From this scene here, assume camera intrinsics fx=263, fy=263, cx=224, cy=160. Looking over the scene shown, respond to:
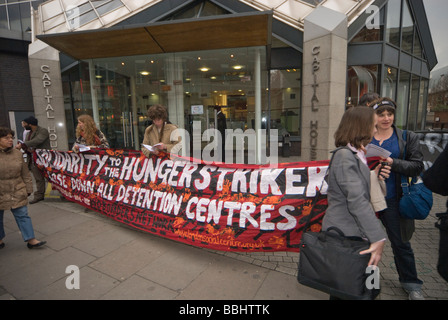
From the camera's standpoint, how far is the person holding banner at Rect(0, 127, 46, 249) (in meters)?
3.83

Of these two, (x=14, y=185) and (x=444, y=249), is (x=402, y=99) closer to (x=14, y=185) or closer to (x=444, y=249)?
(x=444, y=249)

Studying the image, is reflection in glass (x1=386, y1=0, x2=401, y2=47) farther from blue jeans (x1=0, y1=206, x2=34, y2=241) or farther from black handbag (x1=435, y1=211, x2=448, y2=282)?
blue jeans (x1=0, y1=206, x2=34, y2=241)

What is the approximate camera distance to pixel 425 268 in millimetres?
3311

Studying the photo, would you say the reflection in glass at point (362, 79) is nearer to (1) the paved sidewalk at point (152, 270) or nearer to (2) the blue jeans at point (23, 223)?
(1) the paved sidewalk at point (152, 270)

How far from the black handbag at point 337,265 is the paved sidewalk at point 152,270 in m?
0.96

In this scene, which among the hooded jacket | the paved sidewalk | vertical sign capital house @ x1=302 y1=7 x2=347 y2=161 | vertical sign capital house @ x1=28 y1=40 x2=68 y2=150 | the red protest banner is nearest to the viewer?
the paved sidewalk

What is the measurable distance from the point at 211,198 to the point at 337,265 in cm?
193

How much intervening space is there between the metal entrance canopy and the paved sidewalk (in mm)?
5657

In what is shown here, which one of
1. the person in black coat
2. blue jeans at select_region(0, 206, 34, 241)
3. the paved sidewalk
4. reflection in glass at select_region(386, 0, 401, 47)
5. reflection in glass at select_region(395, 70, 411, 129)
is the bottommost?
the paved sidewalk

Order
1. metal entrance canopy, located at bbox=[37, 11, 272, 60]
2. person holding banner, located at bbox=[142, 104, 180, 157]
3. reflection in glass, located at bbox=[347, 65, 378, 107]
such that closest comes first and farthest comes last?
person holding banner, located at bbox=[142, 104, 180, 157] < metal entrance canopy, located at bbox=[37, 11, 272, 60] < reflection in glass, located at bbox=[347, 65, 378, 107]

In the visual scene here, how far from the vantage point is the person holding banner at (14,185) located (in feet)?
12.6

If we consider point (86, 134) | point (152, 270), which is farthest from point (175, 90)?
point (152, 270)

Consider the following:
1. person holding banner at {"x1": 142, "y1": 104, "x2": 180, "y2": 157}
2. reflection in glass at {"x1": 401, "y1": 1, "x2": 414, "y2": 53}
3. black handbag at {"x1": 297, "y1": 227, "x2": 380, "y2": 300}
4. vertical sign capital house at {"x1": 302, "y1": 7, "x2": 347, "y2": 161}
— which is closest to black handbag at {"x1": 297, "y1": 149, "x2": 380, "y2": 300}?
black handbag at {"x1": 297, "y1": 227, "x2": 380, "y2": 300}

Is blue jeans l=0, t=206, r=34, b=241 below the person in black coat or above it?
below
